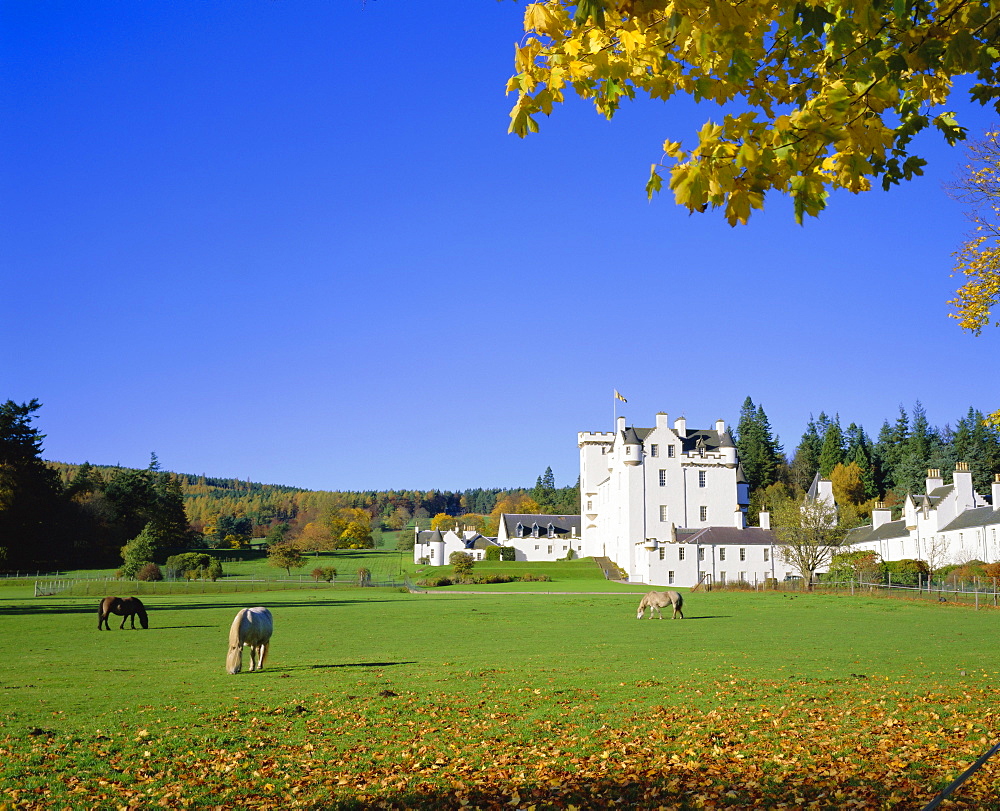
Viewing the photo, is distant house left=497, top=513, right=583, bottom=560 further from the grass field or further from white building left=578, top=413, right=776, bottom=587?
the grass field

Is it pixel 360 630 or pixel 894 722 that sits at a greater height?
pixel 894 722

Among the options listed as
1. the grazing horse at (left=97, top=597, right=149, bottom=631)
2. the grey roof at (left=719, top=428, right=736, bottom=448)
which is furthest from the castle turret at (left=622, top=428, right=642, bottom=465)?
the grazing horse at (left=97, top=597, right=149, bottom=631)

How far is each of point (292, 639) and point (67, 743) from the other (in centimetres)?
1738

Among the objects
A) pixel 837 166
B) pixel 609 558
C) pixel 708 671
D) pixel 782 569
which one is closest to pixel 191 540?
pixel 609 558

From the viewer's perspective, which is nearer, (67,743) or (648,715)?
(67,743)

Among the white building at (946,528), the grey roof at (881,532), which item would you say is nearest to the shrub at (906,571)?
the white building at (946,528)

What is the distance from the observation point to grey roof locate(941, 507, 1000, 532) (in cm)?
5888

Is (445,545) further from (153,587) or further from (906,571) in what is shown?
(906,571)

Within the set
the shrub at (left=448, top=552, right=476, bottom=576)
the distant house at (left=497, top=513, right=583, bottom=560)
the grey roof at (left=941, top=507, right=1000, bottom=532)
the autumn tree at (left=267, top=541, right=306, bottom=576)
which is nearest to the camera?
the grey roof at (left=941, top=507, right=1000, bottom=532)

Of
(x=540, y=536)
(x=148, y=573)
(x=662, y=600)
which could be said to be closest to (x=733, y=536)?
(x=540, y=536)

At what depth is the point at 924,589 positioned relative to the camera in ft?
161

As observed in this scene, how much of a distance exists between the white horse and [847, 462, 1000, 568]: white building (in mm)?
55680

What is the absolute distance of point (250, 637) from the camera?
60.0 ft

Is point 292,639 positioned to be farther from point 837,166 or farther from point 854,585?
point 854,585
